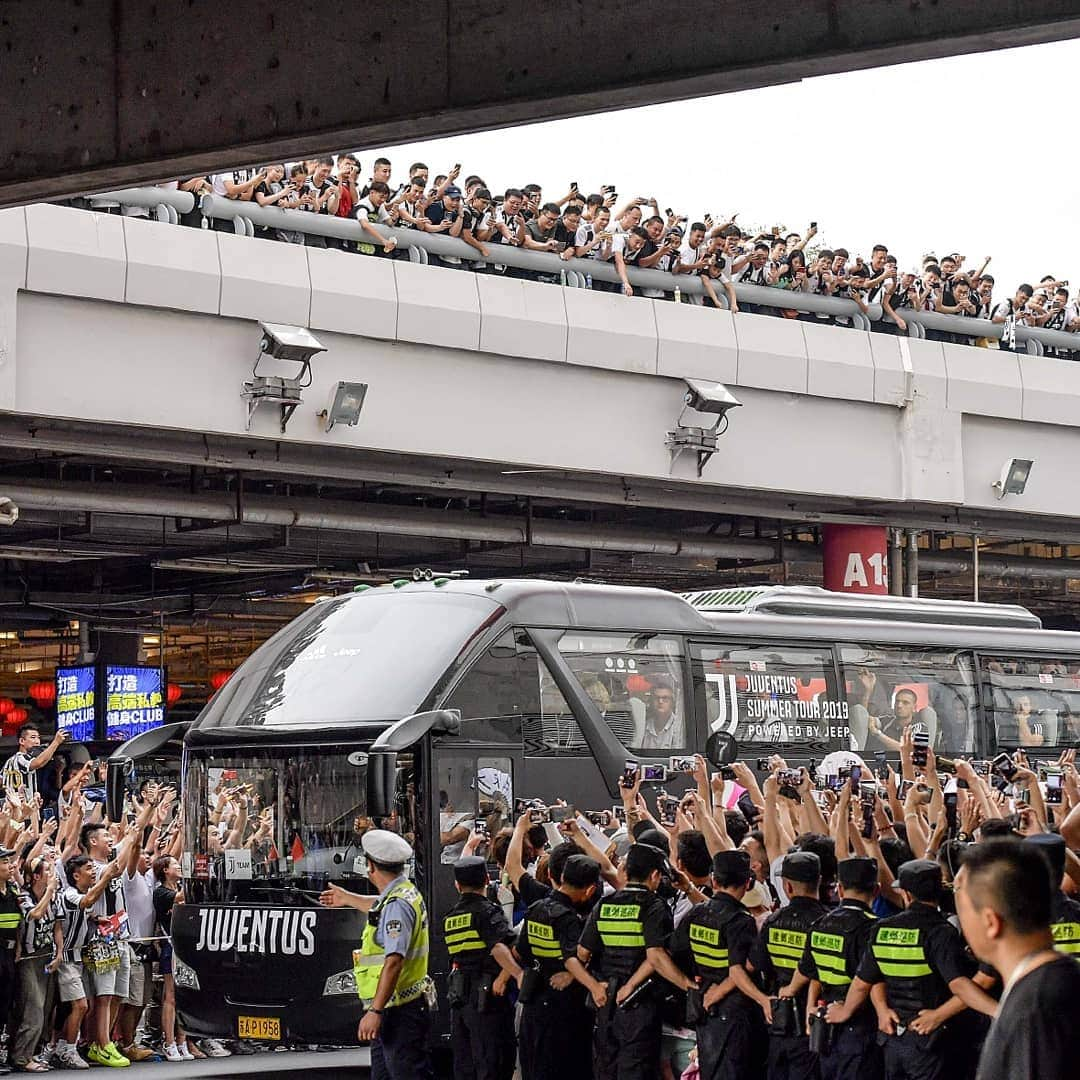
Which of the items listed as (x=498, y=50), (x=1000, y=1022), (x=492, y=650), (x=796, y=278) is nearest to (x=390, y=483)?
(x=796, y=278)

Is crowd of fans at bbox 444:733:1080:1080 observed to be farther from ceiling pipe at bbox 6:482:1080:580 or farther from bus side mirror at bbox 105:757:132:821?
ceiling pipe at bbox 6:482:1080:580

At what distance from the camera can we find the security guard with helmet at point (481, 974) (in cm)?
1043

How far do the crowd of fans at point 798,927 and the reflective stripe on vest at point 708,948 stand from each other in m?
0.01

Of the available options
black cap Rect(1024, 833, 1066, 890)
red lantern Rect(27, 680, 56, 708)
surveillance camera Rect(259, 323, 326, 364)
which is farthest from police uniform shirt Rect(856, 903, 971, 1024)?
red lantern Rect(27, 680, 56, 708)

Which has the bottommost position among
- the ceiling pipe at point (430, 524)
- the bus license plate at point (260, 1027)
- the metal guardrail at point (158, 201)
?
the bus license plate at point (260, 1027)

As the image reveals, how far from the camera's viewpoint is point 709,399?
75.2 feet

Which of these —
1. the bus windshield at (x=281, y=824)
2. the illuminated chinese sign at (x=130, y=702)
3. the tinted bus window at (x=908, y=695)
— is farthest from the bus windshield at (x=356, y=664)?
the illuminated chinese sign at (x=130, y=702)

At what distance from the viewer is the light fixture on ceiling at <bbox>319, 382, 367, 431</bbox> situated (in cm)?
2028

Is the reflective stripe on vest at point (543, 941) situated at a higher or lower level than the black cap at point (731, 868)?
lower

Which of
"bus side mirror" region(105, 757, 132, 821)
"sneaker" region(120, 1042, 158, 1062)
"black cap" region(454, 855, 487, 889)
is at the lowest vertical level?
"sneaker" region(120, 1042, 158, 1062)

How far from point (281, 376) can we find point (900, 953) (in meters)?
12.9

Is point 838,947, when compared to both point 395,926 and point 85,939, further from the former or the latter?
point 85,939

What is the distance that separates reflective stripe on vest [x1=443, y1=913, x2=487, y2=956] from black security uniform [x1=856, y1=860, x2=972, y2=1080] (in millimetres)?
2747

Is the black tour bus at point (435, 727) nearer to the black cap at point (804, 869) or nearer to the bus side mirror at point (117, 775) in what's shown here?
the bus side mirror at point (117, 775)
